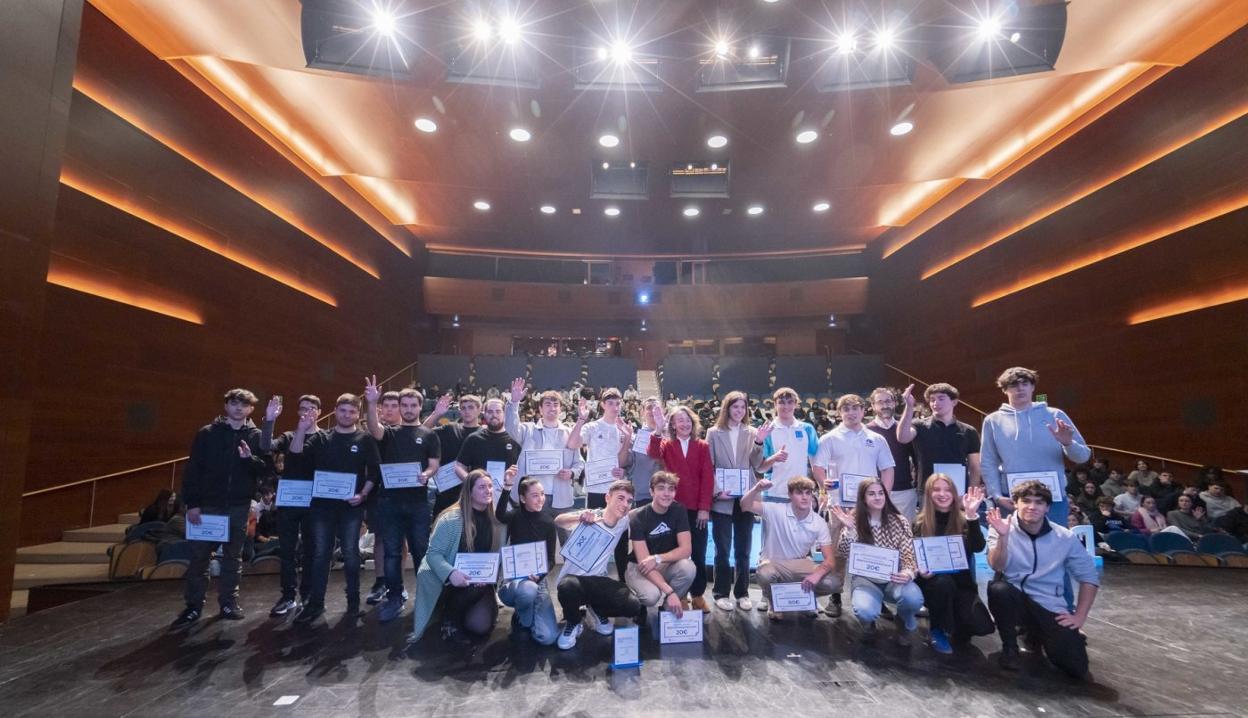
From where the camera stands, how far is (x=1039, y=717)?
2.51 m

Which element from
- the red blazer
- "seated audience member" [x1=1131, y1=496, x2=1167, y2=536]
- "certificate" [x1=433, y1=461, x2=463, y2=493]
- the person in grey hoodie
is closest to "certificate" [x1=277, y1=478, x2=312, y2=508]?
"certificate" [x1=433, y1=461, x2=463, y2=493]

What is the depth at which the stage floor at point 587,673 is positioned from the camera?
2.65 m

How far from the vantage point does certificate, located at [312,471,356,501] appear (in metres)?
3.78

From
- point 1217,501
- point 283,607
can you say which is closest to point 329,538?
point 283,607

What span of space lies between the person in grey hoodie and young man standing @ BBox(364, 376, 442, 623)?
3851 millimetres

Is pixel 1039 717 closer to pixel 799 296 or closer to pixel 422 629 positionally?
pixel 422 629

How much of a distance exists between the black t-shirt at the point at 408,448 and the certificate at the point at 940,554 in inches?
131

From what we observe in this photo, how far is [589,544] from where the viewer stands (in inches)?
138

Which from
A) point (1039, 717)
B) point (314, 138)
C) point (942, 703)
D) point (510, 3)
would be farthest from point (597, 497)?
point (314, 138)

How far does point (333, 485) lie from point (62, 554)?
4.26m

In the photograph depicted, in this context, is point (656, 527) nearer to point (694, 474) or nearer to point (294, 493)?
point (694, 474)

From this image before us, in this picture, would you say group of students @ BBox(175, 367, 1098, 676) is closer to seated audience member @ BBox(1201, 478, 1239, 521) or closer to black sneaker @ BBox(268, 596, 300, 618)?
black sneaker @ BBox(268, 596, 300, 618)

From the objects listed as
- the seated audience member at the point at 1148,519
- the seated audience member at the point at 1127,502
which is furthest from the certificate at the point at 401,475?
the seated audience member at the point at 1127,502

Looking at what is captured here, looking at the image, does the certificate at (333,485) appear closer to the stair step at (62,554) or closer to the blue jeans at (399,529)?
the blue jeans at (399,529)
